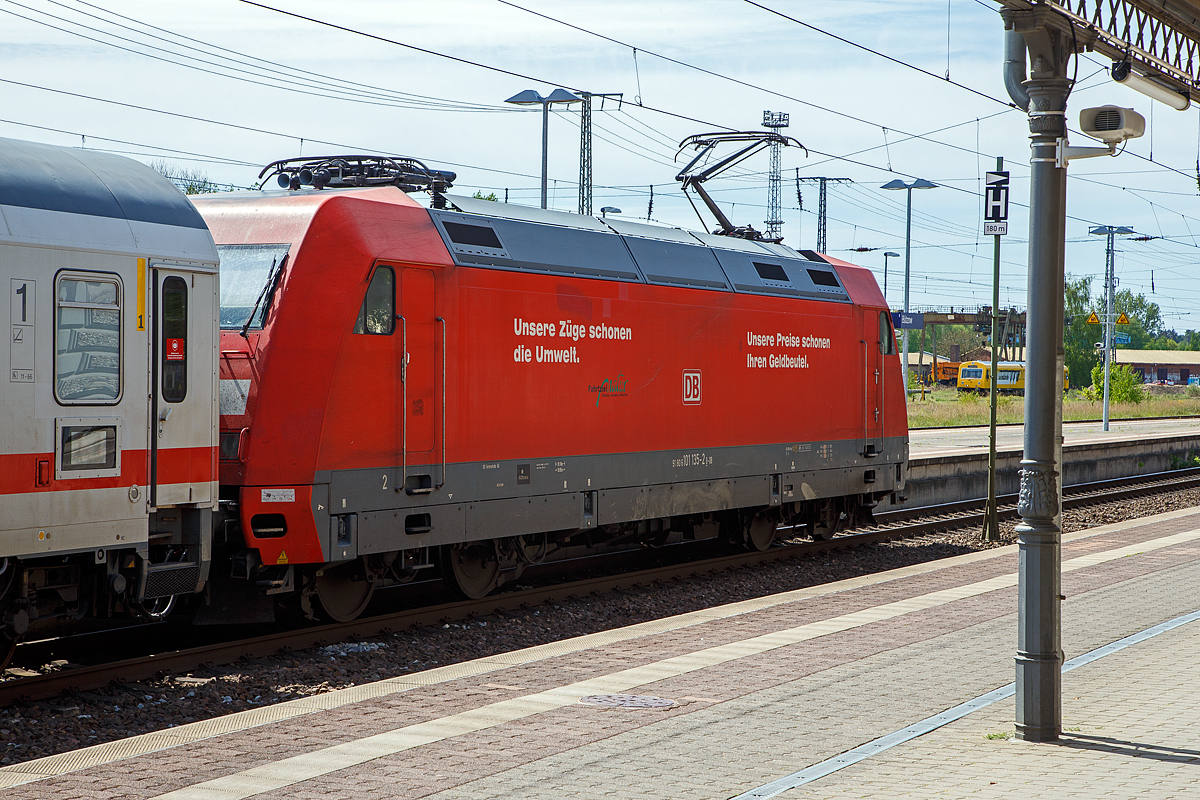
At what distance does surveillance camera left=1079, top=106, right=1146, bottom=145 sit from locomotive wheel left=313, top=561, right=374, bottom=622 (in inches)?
265

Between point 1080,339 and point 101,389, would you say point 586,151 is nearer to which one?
point 101,389

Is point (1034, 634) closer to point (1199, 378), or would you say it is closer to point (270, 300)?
point (270, 300)

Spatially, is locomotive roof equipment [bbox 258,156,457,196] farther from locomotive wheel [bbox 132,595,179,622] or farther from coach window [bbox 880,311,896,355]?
coach window [bbox 880,311,896,355]

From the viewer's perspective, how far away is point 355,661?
9586mm

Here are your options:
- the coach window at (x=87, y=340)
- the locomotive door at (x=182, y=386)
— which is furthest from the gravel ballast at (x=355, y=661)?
the coach window at (x=87, y=340)

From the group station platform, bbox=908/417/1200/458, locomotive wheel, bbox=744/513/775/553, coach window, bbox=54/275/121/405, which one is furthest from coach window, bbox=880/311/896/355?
coach window, bbox=54/275/121/405

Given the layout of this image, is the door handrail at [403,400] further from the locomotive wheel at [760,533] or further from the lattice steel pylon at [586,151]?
the lattice steel pylon at [586,151]

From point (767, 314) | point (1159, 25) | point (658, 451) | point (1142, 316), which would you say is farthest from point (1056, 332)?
point (1142, 316)

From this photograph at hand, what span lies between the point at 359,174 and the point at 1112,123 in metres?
6.95

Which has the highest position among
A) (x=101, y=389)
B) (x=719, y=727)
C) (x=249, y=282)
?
(x=249, y=282)

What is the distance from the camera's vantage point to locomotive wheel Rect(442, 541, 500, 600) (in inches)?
460

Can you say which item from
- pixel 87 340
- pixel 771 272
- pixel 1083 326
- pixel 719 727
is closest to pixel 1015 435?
pixel 771 272

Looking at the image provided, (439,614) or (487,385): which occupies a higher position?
(487,385)

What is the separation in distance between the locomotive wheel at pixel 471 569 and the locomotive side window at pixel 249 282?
9.78 feet
